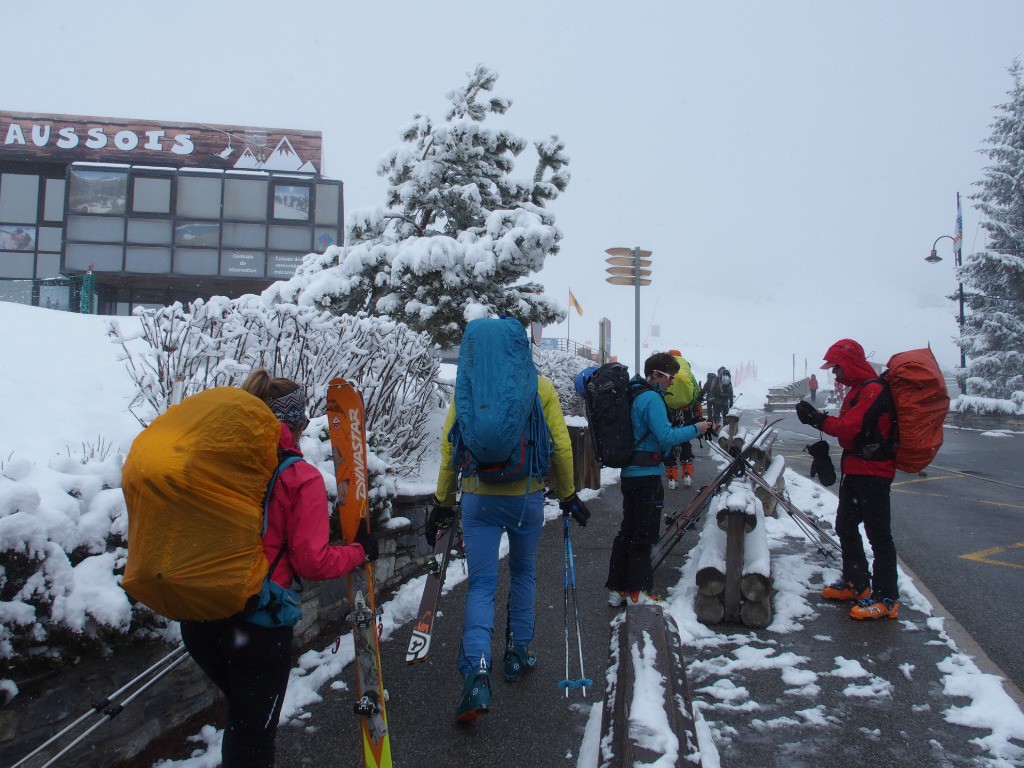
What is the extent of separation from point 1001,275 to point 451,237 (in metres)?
28.2

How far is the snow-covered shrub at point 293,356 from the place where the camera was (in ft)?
18.5

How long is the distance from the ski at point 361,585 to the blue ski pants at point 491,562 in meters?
0.55

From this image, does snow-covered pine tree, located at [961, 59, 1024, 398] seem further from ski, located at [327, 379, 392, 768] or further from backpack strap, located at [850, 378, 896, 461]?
ski, located at [327, 379, 392, 768]

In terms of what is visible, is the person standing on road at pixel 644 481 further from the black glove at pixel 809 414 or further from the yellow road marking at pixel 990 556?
the yellow road marking at pixel 990 556

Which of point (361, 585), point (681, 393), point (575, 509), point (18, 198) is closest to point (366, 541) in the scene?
point (361, 585)

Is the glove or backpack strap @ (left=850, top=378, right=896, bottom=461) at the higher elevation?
backpack strap @ (left=850, top=378, right=896, bottom=461)

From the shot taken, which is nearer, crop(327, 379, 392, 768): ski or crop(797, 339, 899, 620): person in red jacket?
crop(327, 379, 392, 768): ski

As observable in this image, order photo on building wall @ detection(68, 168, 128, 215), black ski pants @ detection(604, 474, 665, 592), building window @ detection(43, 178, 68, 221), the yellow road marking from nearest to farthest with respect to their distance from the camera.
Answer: black ski pants @ detection(604, 474, 665, 592) < the yellow road marking < photo on building wall @ detection(68, 168, 128, 215) < building window @ detection(43, 178, 68, 221)

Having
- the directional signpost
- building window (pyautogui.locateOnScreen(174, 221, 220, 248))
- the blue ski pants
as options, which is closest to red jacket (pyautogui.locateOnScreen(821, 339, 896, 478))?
the blue ski pants

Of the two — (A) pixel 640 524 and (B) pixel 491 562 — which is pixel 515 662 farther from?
(A) pixel 640 524

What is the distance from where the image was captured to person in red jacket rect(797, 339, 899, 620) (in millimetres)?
4848

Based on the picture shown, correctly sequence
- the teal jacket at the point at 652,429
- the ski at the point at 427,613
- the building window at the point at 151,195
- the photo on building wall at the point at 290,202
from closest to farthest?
the ski at the point at 427,613 < the teal jacket at the point at 652,429 < the building window at the point at 151,195 < the photo on building wall at the point at 290,202

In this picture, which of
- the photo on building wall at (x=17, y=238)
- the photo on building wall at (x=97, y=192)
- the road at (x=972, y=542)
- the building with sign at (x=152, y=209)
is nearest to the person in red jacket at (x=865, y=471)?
the road at (x=972, y=542)

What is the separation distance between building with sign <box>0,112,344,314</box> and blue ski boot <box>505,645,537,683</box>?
78.2 ft
